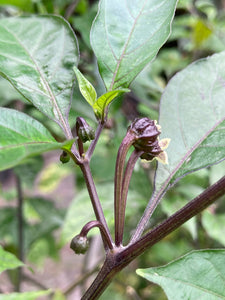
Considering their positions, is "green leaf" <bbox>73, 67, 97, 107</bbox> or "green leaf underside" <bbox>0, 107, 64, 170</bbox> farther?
"green leaf" <bbox>73, 67, 97, 107</bbox>

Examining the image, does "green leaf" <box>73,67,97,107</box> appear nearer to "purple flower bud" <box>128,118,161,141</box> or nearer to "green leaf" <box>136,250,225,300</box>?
"purple flower bud" <box>128,118,161,141</box>

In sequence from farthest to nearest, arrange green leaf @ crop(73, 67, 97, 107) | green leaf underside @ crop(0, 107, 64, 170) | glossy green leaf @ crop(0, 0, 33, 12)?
1. glossy green leaf @ crop(0, 0, 33, 12)
2. green leaf @ crop(73, 67, 97, 107)
3. green leaf underside @ crop(0, 107, 64, 170)

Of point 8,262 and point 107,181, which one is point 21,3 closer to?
point 107,181

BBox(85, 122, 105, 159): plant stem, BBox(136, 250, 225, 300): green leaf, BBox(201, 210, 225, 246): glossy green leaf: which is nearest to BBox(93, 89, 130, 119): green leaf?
BBox(85, 122, 105, 159): plant stem

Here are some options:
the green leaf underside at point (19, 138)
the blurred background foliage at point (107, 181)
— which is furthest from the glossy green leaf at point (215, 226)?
the green leaf underside at point (19, 138)

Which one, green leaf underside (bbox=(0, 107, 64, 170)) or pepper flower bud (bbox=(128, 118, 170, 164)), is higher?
green leaf underside (bbox=(0, 107, 64, 170))

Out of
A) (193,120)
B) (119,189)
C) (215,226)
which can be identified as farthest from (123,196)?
(215,226)

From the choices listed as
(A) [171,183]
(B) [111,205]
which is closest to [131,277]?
(B) [111,205]
